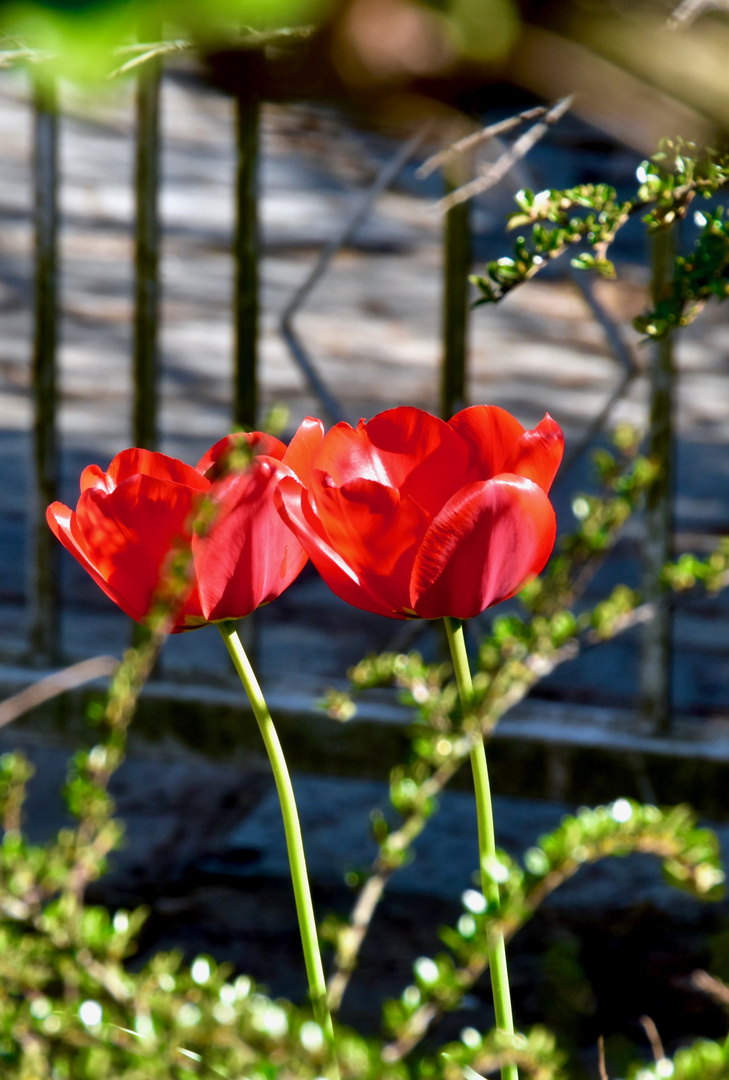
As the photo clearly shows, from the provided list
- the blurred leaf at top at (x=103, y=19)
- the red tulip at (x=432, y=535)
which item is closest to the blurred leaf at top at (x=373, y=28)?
the blurred leaf at top at (x=103, y=19)

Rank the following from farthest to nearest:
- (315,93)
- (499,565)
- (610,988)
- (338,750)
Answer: (338,750), (610,988), (499,565), (315,93)

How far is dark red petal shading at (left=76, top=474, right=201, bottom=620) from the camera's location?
0.42 meters

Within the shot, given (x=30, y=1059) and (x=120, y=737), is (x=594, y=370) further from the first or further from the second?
(x=30, y=1059)

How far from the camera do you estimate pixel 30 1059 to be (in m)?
0.51

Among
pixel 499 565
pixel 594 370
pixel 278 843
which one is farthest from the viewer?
pixel 594 370

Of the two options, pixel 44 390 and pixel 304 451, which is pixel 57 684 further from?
pixel 304 451

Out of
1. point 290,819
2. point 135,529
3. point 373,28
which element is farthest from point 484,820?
point 373,28

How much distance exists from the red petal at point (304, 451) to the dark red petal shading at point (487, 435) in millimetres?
59

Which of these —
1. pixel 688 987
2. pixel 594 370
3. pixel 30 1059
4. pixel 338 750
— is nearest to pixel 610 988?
pixel 688 987

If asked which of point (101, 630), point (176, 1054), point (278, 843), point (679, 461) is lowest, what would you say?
point (278, 843)

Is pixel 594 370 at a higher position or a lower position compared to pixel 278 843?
higher

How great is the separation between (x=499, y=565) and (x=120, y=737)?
40cm

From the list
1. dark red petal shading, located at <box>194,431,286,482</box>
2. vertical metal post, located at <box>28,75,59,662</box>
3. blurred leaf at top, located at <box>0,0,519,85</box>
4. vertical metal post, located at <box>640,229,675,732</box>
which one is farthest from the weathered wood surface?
blurred leaf at top, located at <box>0,0,519,85</box>

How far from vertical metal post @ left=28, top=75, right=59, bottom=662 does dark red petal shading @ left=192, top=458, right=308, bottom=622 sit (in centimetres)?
163
